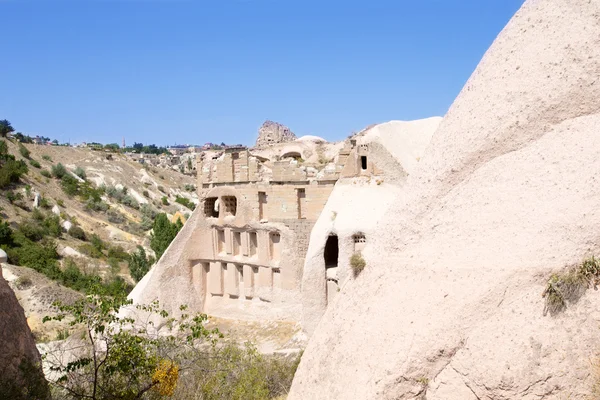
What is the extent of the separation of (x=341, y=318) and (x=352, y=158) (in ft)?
27.1

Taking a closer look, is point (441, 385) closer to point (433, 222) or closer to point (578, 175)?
point (433, 222)

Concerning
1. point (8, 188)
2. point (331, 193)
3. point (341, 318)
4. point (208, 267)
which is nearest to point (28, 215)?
point (8, 188)

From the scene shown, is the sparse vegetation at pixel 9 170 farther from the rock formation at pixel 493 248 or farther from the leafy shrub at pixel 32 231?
the rock formation at pixel 493 248

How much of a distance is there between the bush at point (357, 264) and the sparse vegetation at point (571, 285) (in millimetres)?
2485

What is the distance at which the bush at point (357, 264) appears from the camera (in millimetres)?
7539

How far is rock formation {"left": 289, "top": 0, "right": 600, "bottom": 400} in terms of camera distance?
5598 mm

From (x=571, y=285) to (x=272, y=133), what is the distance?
16.5 m

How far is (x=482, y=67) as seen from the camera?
776 cm

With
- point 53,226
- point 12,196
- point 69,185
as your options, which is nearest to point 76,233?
point 53,226

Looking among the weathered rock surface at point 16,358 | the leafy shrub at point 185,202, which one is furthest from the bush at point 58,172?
the weathered rock surface at point 16,358

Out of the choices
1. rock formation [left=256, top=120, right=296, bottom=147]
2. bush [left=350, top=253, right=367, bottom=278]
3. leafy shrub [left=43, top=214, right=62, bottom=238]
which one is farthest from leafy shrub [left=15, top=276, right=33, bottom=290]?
bush [left=350, top=253, right=367, bottom=278]

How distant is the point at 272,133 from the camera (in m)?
21.3

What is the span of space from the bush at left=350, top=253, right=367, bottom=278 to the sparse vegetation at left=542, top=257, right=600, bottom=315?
2.48 m

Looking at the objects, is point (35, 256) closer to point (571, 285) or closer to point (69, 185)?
point (69, 185)
